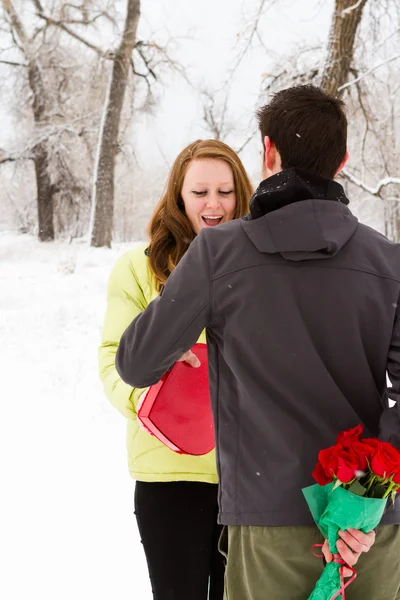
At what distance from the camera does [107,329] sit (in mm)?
1932

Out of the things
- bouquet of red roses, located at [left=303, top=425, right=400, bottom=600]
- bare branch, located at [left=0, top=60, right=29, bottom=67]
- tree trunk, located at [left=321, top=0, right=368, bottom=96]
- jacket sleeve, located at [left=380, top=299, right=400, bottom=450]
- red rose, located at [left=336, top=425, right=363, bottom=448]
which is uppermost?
bare branch, located at [left=0, top=60, right=29, bottom=67]

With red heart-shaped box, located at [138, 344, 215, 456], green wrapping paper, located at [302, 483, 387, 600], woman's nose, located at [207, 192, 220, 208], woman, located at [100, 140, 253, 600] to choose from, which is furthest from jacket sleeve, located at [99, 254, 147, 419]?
green wrapping paper, located at [302, 483, 387, 600]

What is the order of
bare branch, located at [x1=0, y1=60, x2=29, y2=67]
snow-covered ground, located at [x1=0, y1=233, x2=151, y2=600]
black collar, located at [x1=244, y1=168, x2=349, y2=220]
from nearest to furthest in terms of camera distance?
black collar, located at [x1=244, y1=168, x2=349, y2=220]
snow-covered ground, located at [x1=0, y1=233, x2=151, y2=600]
bare branch, located at [x1=0, y1=60, x2=29, y2=67]

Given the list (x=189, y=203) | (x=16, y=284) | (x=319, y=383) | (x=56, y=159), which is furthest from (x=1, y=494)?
(x=56, y=159)

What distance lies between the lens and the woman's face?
209 cm

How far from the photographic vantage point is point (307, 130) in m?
1.26

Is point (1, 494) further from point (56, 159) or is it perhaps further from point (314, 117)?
point (56, 159)

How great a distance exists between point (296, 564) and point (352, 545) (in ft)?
0.47

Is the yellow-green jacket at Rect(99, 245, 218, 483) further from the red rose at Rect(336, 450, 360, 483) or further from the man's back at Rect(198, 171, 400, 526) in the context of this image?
the red rose at Rect(336, 450, 360, 483)

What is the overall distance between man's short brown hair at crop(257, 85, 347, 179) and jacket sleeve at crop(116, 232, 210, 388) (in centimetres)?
26

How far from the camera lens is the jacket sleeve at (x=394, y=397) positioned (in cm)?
122

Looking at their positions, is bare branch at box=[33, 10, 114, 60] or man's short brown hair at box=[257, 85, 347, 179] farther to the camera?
bare branch at box=[33, 10, 114, 60]

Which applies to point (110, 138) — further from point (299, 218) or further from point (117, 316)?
point (299, 218)

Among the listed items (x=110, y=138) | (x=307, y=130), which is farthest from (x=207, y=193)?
(x=110, y=138)
